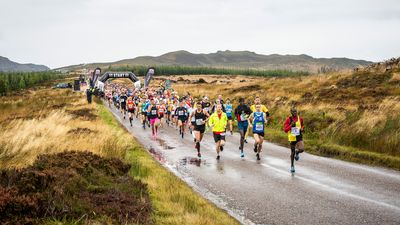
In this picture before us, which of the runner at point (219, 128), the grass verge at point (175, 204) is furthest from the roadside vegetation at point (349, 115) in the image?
the grass verge at point (175, 204)

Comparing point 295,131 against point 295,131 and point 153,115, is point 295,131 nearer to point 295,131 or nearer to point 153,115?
point 295,131

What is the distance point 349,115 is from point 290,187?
9.89 meters

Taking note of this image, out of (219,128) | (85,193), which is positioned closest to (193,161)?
(219,128)

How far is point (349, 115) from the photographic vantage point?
18719 millimetres

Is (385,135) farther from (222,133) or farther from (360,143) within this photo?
(222,133)

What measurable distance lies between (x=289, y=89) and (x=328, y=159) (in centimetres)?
1971

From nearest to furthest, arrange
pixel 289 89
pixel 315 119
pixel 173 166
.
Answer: pixel 173 166, pixel 315 119, pixel 289 89

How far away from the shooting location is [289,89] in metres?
33.5

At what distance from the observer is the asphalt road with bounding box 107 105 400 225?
7746mm

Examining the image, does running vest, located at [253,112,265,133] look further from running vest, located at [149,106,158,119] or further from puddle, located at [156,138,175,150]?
running vest, located at [149,106,158,119]

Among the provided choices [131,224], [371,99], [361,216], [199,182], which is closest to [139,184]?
[131,224]

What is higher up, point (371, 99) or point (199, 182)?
point (371, 99)

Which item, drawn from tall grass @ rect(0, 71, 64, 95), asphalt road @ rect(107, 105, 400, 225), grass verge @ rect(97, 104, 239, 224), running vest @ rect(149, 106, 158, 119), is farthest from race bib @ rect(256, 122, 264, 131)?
tall grass @ rect(0, 71, 64, 95)

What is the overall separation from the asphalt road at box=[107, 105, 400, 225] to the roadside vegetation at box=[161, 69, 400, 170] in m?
1.49
